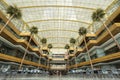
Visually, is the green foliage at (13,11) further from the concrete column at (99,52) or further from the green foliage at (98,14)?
the concrete column at (99,52)

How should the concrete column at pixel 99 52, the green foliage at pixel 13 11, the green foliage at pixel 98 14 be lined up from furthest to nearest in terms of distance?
the concrete column at pixel 99 52
the green foliage at pixel 98 14
the green foliage at pixel 13 11

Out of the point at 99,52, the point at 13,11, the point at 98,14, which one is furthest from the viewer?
the point at 99,52

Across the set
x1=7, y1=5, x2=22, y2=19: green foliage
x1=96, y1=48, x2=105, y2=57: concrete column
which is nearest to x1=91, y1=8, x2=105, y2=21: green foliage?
x1=96, y1=48, x2=105, y2=57: concrete column

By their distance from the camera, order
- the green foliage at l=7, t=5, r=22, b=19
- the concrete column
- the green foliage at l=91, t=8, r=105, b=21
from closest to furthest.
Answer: the green foliage at l=7, t=5, r=22, b=19
the green foliage at l=91, t=8, r=105, b=21
the concrete column

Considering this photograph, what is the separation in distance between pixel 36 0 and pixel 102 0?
954 inches

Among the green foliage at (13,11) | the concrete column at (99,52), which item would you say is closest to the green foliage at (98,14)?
the concrete column at (99,52)

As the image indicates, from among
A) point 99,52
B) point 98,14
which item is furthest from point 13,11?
point 99,52

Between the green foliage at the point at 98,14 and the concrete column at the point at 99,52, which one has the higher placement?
the green foliage at the point at 98,14

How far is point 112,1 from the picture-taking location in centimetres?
4150

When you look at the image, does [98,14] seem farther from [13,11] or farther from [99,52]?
[13,11]

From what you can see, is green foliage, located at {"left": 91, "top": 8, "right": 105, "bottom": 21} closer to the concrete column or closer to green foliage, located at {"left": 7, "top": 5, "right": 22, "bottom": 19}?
the concrete column

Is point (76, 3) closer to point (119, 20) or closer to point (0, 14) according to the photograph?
point (119, 20)

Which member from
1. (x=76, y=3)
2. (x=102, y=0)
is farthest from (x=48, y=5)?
(x=102, y=0)

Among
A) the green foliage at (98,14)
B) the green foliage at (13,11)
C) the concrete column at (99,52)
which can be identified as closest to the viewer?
the green foliage at (13,11)
